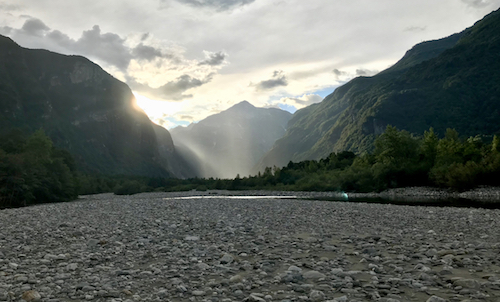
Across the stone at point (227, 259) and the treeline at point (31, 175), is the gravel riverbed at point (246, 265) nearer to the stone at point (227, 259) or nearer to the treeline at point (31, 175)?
the stone at point (227, 259)

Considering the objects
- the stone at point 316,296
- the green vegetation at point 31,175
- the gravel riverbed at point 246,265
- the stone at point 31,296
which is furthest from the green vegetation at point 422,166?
the stone at point 31,296

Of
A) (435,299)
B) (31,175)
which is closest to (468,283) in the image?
(435,299)

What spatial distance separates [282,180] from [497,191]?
74822 millimetres

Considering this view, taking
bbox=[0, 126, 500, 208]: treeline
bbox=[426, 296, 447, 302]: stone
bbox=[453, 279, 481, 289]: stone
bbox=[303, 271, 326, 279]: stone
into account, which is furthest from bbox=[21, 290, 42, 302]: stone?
bbox=[0, 126, 500, 208]: treeline

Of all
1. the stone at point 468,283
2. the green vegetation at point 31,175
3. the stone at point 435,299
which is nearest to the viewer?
the stone at point 435,299

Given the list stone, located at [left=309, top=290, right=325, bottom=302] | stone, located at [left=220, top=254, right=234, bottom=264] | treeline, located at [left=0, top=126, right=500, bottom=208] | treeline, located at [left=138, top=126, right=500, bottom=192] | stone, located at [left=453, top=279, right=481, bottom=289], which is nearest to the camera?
stone, located at [left=309, top=290, right=325, bottom=302]

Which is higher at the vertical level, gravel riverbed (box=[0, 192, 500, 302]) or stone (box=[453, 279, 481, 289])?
stone (box=[453, 279, 481, 289])

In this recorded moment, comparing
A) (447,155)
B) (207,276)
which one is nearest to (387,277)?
(207,276)

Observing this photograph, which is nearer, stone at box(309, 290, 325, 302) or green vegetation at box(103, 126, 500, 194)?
stone at box(309, 290, 325, 302)

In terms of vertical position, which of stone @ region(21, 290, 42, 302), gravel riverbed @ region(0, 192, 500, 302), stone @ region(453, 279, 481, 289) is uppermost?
stone @ region(21, 290, 42, 302)

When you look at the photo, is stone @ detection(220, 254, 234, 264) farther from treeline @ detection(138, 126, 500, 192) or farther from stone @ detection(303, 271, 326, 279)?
treeline @ detection(138, 126, 500, 192)

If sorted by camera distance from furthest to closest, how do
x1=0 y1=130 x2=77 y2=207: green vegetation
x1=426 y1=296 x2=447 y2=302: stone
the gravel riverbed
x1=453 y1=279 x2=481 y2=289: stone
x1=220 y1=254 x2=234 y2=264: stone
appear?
1. x1=0 y1=130 x2=77 y2=207: green vegetation
2. x1=220 y1=254 x2=234 y2=264: stone
3. the gravel riverbed
4. x1=453 y1=279 x2=481 y2=289: stone
5. x1=426 y1=296 x2=447 y2=302: stone

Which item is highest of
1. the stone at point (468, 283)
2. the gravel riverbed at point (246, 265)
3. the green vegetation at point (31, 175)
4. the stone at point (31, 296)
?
the green vegetation at point (31, 175)

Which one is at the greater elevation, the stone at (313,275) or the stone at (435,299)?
the stone at (435,299)
